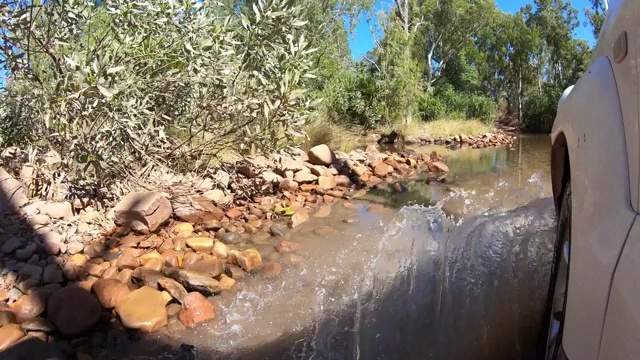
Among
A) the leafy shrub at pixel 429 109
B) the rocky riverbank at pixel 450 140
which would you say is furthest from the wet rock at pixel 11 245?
the leafy shrub at pixel 429 109

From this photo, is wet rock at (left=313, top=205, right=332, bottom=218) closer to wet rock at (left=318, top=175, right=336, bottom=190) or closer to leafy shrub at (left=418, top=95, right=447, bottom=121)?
wet rock at (left=318, top=175, right=336, bottom=190)

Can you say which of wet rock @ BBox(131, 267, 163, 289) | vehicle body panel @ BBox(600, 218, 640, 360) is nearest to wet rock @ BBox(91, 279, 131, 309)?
wet rock @ BBox(131, 267, 163, 289)

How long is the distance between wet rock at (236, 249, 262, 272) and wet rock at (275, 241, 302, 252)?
13.7 inches

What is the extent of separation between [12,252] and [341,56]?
2075 cm

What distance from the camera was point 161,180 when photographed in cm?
568

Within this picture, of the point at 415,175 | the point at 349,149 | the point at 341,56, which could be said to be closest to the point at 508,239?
the point at 415,175

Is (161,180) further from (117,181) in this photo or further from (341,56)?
(341,56)

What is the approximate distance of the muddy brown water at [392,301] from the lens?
290 cm

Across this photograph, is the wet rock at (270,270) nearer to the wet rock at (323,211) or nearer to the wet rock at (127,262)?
the wet rock at (127,262)

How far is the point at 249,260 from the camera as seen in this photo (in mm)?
4336

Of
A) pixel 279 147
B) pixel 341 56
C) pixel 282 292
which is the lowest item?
pixel 282 292

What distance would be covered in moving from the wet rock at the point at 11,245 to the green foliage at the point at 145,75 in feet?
2.99

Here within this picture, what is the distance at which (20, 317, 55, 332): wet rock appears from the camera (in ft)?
10.2

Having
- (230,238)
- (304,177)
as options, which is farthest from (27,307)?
(304,177)
